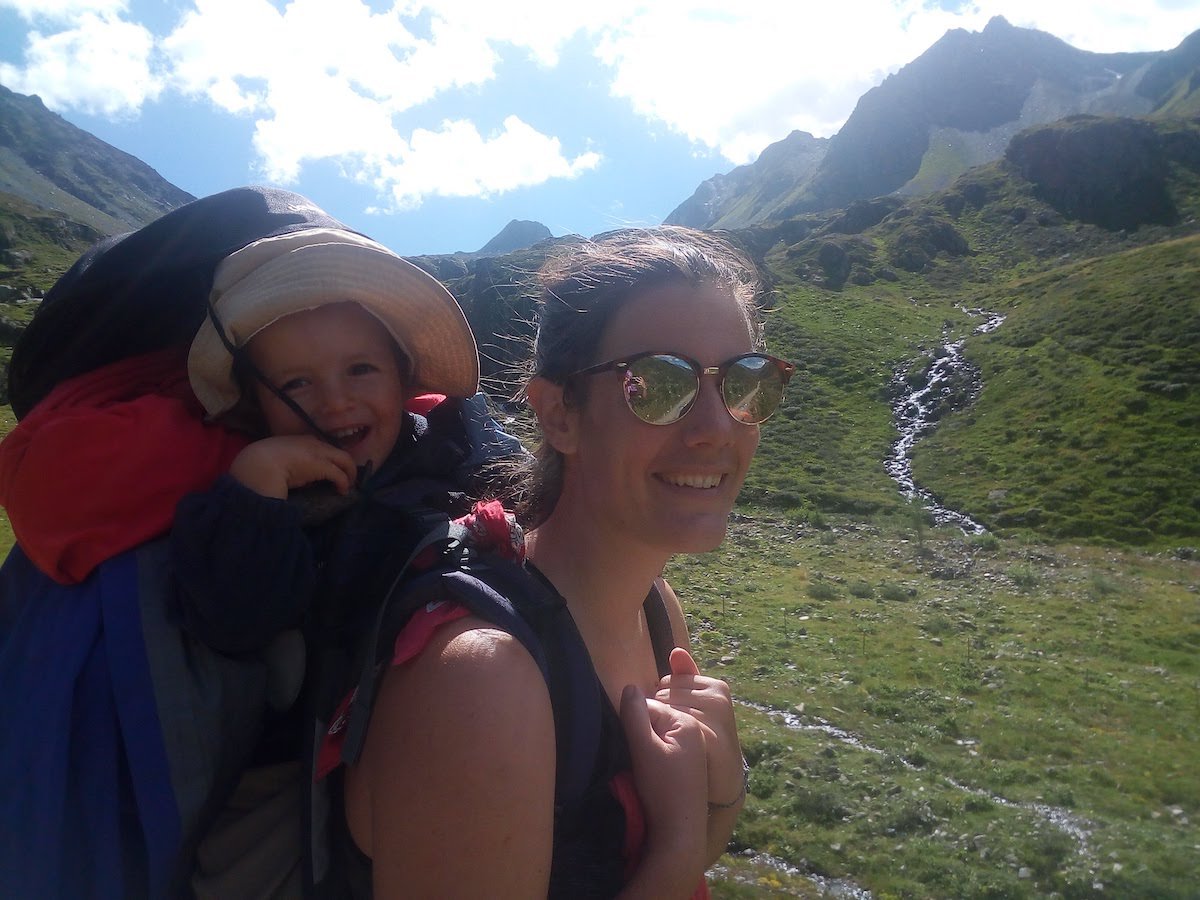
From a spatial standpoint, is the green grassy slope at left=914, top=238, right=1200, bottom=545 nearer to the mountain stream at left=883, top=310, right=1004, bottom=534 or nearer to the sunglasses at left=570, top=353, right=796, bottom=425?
the mountain stream at left=883, top=310, right=1004, bottom=534

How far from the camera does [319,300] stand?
89.0 inches

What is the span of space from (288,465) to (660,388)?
3.53 ft

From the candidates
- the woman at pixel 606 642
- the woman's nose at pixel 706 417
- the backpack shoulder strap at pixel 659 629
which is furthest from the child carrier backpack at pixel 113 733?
the backpack shoulder strap at pixel 659 629

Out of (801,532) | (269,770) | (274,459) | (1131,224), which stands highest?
(1131,224)

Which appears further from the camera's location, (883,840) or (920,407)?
(920,407)

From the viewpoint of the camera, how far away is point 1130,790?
413 inches

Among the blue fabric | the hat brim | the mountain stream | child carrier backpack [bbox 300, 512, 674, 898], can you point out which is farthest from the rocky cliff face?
the blue fabric

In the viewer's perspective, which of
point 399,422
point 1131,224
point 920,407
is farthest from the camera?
point 1131,224

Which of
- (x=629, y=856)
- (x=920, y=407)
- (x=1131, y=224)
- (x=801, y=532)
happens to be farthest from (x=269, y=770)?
(x=1131, y=224)

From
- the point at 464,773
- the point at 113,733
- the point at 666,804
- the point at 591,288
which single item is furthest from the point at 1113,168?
the point at 113,733

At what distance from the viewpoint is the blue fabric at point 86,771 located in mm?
1666

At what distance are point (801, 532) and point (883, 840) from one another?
3189 cm

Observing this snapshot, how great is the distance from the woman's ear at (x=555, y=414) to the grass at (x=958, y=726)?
258 inches

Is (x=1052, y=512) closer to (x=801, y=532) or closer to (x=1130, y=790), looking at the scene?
(x=801, y=532)
